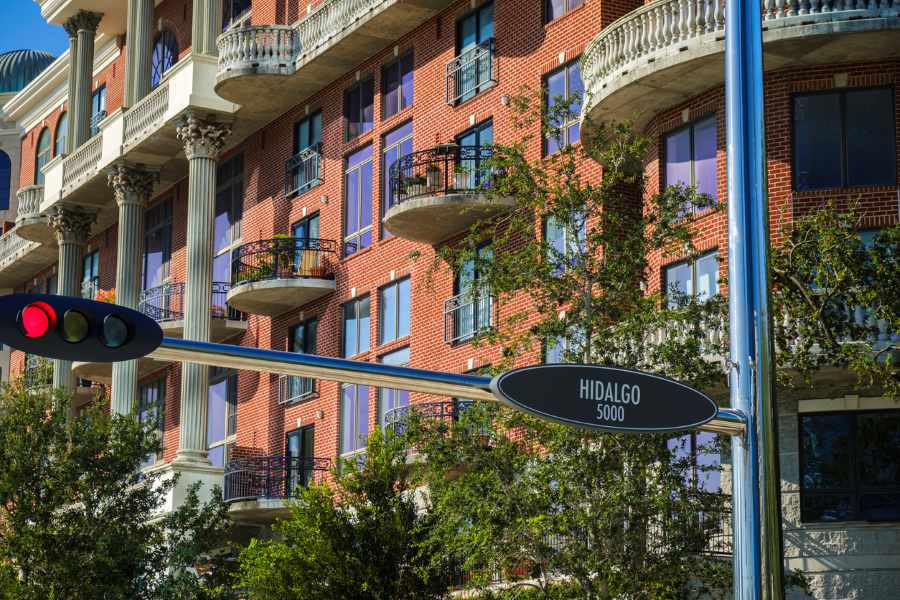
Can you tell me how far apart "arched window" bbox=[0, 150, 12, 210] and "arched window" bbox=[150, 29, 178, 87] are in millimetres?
18562

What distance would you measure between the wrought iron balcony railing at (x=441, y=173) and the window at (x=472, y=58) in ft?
5.78

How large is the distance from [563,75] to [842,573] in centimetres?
1435

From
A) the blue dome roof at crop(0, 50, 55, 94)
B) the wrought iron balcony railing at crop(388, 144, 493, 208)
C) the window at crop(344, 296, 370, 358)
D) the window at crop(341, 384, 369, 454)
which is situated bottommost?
the window at crop(341, 384, 369, 454)

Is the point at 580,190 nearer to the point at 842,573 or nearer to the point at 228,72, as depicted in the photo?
the point at 842,573

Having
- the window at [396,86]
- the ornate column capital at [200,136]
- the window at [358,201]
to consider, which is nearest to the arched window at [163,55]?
the ornate column capital at [200,136]

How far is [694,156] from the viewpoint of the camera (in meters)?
32.4

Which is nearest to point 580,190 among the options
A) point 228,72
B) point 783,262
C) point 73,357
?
point 783,262

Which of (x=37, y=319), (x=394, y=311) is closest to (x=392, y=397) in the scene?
(x=394, y=311)

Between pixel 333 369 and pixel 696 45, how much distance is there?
71.4 ft

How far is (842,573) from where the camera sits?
94.3 feet

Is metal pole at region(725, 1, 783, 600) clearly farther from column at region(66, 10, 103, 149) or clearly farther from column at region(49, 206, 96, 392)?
column at region(66, 10, 103, 149)

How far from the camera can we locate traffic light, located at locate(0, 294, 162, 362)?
328 inches

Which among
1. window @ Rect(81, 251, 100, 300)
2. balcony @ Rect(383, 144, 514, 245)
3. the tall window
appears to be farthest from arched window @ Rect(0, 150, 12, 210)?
balcony @ Rect(383, 144, 514, 245)

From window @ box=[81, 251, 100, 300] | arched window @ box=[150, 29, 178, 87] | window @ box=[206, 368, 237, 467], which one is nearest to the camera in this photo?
window @ box=[206, 368, 237, 467]
